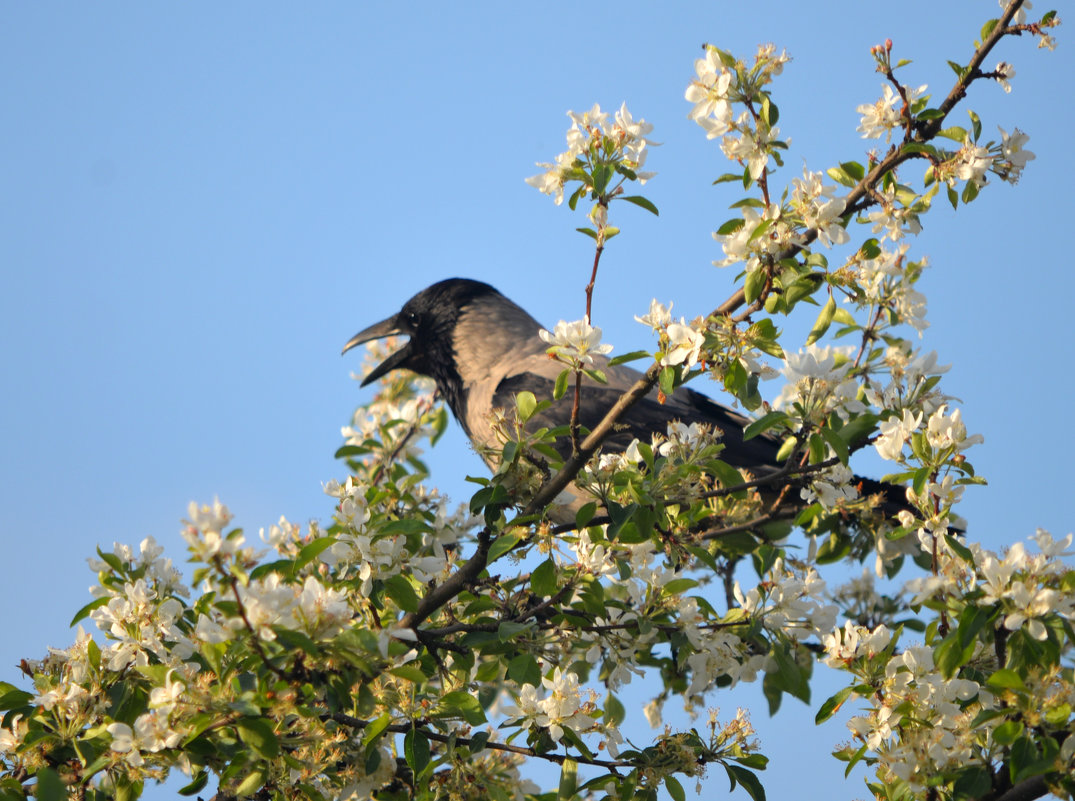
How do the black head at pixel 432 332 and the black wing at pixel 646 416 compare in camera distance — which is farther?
the black head at pixel 432 332

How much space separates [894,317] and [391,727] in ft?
7.82

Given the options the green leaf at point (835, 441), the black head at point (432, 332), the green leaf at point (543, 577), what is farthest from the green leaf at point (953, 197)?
the black head at point (432, 332)

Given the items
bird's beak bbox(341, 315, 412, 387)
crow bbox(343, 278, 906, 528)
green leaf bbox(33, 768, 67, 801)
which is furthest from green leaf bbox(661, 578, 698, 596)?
bird's beak bbox(341, 315, 412, 387)

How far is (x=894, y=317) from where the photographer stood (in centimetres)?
355

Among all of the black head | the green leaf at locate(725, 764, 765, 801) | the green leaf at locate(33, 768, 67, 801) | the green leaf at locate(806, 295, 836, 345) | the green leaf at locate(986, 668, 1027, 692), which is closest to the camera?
the green leaf at locate(33, 768, 67, 801)

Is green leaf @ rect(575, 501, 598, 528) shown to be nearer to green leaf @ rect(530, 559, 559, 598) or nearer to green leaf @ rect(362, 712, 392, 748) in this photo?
green leaf @ rect(530, 559, 559, 598)

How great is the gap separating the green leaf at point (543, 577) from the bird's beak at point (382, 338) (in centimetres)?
461

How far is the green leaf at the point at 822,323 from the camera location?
3004 millimetres

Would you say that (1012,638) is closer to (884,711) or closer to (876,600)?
(884,711)

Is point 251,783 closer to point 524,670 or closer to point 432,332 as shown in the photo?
point 524,670

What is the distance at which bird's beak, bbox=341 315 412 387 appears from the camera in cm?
709

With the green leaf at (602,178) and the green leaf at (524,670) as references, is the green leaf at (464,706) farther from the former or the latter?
the green leaf at (602,178)

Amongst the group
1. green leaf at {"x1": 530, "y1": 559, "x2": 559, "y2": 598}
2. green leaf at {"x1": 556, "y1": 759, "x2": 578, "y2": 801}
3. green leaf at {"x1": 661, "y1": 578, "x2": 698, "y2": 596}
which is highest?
green leaf at {"x1": 530, "y1": 559, "x2": 559, "y2": 598}

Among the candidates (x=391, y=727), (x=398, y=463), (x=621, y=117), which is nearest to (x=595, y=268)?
(x=621, y=117)
